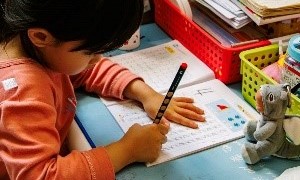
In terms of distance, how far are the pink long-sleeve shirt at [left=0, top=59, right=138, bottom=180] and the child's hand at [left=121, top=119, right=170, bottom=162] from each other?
0.05 metres

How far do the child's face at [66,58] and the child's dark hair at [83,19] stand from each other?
0.02 metres

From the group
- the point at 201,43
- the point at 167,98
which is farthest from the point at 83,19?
the point at 201,43

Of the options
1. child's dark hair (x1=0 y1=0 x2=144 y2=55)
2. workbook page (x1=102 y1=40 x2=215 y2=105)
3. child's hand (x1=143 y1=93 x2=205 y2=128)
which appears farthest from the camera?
workbook page (x1=102 y1=40 x2=215 y2=105)

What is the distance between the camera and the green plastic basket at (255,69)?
0.87 meters

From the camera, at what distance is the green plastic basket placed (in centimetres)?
87

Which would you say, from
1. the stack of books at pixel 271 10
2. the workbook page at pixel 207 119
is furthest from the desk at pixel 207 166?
the stack of books at pixel 271 10

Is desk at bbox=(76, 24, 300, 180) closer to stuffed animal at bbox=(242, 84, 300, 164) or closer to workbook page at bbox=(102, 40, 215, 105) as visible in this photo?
stuffed animal at bbox=(242, 84, 300, 164)

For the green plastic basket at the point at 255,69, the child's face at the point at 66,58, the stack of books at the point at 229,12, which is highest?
the child's face at the point at 66,58

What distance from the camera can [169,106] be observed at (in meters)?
0.88

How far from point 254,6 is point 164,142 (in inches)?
13.4

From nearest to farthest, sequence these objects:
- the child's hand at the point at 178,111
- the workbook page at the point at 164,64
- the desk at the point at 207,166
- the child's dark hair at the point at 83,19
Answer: the child's dark hair at the point at 83,19
the desk at the point at 207,166
the child's hand at the point at 178,111
the workbook page at the point at 164,64

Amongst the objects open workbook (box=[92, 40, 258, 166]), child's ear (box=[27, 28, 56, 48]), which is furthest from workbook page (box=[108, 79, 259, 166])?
child's ear (box=[27, 28, 56, 48])

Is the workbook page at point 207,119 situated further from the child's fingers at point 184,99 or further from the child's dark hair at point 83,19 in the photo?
the child's dark hair at point 83,19

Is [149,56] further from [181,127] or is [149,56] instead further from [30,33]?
[30,33]
